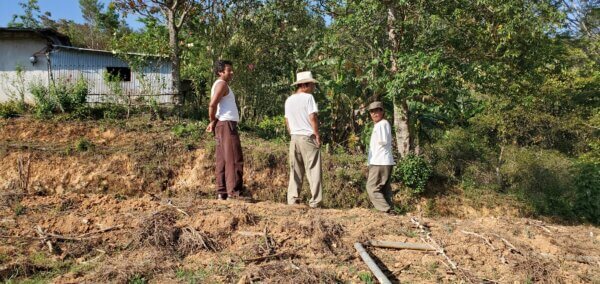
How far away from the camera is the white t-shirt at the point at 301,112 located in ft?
18.0

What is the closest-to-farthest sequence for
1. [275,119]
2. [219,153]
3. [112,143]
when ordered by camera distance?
[219,153] < [112,143] < [275,119]

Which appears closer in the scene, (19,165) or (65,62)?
(19,165)

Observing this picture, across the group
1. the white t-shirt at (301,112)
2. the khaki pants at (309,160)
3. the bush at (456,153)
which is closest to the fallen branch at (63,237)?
the khaki pants at (309,160)

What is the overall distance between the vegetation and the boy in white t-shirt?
93.7 inches

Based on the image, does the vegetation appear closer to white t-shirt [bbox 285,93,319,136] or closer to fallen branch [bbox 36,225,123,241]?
white t-shirt [bbox 285,93,319,136]

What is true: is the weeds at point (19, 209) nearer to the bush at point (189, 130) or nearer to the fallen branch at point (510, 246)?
the bush at point (189, 130)

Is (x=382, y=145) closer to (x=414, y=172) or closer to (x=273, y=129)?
(x=414, y=172)

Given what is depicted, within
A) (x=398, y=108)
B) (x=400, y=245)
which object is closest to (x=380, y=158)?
(x=400, y=245)

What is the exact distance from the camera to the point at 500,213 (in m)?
9.98

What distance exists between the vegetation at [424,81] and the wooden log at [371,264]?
4.36m

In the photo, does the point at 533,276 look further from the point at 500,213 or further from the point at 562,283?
the point at 500,213

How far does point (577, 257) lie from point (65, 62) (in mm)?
13660

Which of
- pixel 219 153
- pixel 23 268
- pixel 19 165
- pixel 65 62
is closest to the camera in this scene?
pixel 23 268

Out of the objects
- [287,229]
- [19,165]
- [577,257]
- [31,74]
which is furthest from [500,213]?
[31,74]
